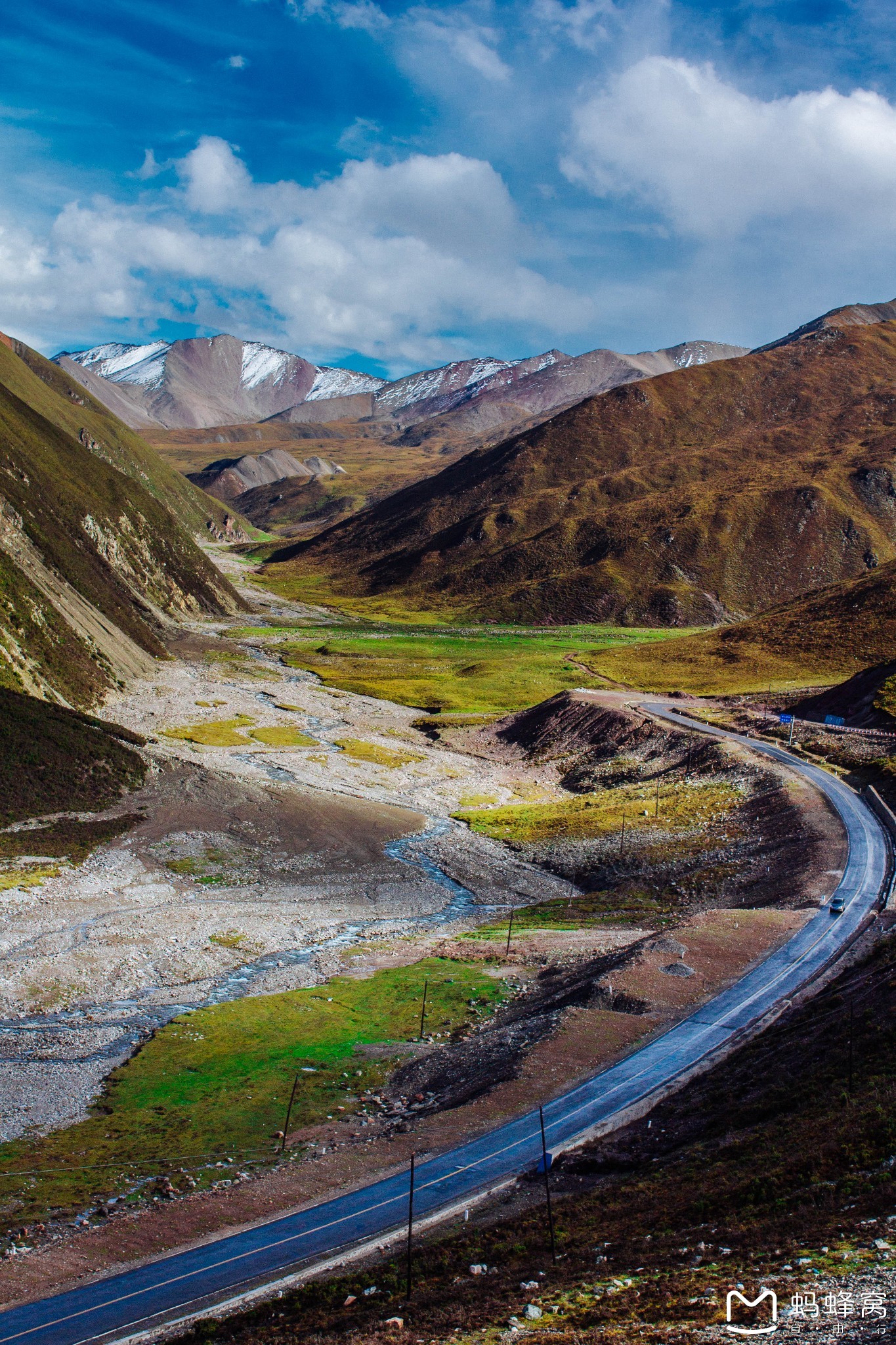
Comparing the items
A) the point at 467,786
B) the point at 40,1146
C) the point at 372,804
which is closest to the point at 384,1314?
the point at 40,1146

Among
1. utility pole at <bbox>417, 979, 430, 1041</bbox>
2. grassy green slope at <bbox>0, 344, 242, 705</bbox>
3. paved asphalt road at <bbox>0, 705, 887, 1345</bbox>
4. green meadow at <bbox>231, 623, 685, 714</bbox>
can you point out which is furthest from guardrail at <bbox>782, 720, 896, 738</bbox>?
grassy green slope at <bbox>0, 344, 242, 705</bbox>

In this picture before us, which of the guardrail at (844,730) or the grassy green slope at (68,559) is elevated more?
the grassy green slope at (68,559)

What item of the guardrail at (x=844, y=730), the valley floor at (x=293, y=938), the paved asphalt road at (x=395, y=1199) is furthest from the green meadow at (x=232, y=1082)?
the guardrail at (x=844, y=730)

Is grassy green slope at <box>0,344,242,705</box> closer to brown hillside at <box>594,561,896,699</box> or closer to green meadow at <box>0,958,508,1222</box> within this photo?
green meadow at <box>0,958,508,1222</box>

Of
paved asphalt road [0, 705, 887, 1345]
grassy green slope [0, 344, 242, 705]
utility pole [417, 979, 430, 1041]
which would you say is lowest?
utility pole [417, 979, 430, 1041]

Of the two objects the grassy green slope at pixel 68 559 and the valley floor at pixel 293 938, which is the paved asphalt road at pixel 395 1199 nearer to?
the valley floor at pixel 293 938

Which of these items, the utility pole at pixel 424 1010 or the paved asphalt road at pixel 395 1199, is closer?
the paved asphalt road at pixel 395 1199
